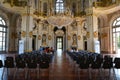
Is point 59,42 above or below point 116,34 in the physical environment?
below

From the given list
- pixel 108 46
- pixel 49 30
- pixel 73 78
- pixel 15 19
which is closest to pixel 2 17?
pixel 15 19

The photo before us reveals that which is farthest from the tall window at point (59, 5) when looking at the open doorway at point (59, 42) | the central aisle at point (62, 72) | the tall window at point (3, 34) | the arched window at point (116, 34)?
the central aisle at point (62, 72)

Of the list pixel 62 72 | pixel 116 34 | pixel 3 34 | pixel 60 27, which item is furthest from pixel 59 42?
pixel 62 72

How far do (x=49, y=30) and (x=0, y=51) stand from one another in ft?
37.9

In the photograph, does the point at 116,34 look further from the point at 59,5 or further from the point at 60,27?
the point at 59,5

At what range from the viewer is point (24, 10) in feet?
81.3

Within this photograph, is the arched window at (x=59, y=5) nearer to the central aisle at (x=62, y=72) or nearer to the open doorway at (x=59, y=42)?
the open doorway at (x=59, y=42)

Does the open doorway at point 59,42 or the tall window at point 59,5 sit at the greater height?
the tall window at point 59,5

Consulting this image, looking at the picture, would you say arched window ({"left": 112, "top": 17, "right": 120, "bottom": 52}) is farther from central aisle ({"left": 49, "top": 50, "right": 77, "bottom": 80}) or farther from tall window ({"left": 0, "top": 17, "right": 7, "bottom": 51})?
tall window ({"left": 0, "top": 17, "right": 7, "bottom": 51})

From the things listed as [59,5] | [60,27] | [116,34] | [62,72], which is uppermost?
[59,5]

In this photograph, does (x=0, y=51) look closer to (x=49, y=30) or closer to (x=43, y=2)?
(x=49, y=30)

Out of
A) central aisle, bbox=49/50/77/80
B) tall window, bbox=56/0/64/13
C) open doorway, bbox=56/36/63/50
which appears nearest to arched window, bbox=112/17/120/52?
tall window, bbox=56/0/64/13

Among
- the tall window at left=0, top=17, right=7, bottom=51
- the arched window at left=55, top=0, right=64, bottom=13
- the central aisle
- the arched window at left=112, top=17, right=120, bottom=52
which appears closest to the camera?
the central aisle

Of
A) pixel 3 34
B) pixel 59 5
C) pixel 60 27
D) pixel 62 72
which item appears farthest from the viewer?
pixel 59 5
